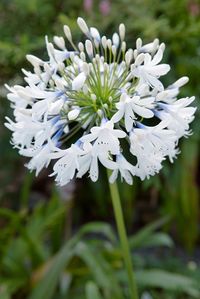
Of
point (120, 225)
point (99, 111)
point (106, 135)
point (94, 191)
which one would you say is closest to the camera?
point (106, 135)

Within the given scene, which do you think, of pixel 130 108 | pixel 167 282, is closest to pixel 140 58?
pixel 130 108

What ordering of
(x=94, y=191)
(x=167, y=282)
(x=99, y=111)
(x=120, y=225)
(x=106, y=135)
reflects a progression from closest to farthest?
(x=106, y=135)
(x=99, y=111)
(x=120, y=225)
(x=167, y=282)
(x=94, y=191)

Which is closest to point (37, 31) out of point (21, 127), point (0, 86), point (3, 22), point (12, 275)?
point (3, 22)

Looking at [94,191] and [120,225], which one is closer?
[120,225]

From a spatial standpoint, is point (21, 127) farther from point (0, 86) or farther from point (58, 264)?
point (0, 86)

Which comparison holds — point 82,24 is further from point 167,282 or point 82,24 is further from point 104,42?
point 167,282

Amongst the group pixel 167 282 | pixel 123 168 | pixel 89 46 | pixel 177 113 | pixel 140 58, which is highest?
pixel 89 46
